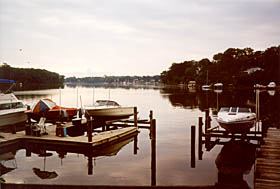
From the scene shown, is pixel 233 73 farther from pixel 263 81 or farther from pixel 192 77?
pixel 192 77

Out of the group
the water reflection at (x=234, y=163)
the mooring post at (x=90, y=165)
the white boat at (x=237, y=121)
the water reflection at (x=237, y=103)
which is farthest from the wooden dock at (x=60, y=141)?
the water reflection at (x=237, y=103)

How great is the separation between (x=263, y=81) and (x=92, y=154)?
95009mm

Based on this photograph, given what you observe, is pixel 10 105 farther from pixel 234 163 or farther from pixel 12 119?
pixel 234 163

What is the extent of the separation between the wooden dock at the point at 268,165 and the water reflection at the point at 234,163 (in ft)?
4.14

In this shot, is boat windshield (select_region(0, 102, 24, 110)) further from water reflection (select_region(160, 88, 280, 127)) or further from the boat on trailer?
water reflection (select_region(160, 88, 280, 127))

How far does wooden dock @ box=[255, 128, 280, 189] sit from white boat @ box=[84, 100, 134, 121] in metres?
13.5

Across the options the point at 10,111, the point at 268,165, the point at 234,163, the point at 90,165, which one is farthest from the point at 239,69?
the point at 268,165

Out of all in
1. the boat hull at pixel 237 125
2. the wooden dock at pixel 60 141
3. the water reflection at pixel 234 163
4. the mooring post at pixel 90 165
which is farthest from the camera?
the boat hull at pixel 237 125

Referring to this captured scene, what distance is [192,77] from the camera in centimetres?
17062

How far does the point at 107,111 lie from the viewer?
24516 mm

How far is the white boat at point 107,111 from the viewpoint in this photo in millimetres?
23609

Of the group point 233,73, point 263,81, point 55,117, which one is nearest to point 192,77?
point 233,73

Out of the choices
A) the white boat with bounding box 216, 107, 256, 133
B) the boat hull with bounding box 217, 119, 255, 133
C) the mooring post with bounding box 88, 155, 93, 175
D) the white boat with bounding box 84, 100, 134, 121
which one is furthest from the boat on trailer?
the boat hull with bounding box 217, 119, 255, 133

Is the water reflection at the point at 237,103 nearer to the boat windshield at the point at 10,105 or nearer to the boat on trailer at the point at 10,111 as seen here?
the boat on trailer at the point at 10,111
